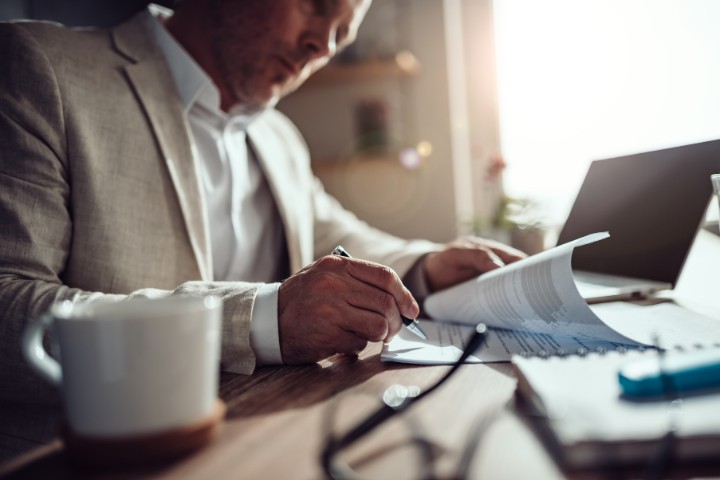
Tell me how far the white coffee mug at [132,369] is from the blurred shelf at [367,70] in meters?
1.89

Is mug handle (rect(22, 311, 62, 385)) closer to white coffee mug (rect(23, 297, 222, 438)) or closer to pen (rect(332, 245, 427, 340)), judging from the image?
white coffee mug (rect(23, 297, 222, 438))

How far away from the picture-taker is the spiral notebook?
287 millimetres

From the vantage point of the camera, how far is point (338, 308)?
1.86 ft

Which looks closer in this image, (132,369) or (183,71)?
(132,369)

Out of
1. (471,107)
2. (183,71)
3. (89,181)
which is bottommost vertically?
(471,107)

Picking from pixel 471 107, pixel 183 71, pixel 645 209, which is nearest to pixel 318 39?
pixel 183 71

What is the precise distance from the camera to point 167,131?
98cm

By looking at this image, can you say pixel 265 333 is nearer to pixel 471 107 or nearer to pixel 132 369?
pixel 132 369

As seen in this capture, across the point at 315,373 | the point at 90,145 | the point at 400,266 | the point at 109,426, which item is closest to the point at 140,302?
the point at 109,426

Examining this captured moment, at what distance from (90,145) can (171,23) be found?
1.77 ft

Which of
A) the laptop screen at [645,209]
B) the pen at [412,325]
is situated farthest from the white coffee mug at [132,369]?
the laptop screen at [645,209]

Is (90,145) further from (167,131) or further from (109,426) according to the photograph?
(109,426)

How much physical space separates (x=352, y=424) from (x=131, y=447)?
0.14 meters

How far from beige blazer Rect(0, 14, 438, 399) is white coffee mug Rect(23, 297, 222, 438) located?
30cm
